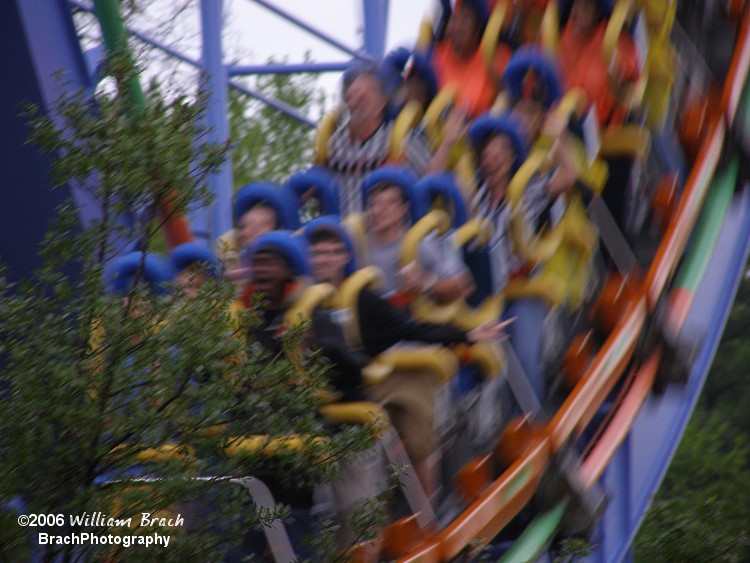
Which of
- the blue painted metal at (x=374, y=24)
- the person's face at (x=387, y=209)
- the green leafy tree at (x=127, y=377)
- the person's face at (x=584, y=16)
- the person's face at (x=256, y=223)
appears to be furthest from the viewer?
the blue painted metal at (x=374, y=24)

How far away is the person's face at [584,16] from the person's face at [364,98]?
1119mm

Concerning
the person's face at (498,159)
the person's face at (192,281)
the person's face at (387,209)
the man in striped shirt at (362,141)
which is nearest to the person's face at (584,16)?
the man in striped shirt at (362,141)

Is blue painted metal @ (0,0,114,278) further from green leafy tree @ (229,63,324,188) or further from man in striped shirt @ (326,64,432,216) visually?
green leafy tree @ (229,63,324,188)

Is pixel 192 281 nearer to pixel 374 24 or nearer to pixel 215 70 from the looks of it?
pixel 215 70

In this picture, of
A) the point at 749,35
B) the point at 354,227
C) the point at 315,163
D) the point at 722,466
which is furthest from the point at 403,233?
the point at 722,466

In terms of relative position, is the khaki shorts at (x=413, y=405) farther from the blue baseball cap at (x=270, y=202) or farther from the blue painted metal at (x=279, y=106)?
the blue painted metal at (x=279, y=106)

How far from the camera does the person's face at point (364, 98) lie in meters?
5.11

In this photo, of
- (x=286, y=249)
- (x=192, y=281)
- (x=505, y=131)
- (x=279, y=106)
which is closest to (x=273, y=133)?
(x=279, y=106)

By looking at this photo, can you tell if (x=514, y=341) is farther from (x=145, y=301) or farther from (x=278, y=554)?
(x=145, y=301)

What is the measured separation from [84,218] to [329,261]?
127 cm

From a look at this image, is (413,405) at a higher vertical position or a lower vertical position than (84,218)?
lower

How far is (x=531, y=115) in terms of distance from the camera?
5.00 metres

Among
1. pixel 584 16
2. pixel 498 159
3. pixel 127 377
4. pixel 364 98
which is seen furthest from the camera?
pixel 584 16

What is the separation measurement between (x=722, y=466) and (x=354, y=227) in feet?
26.2
